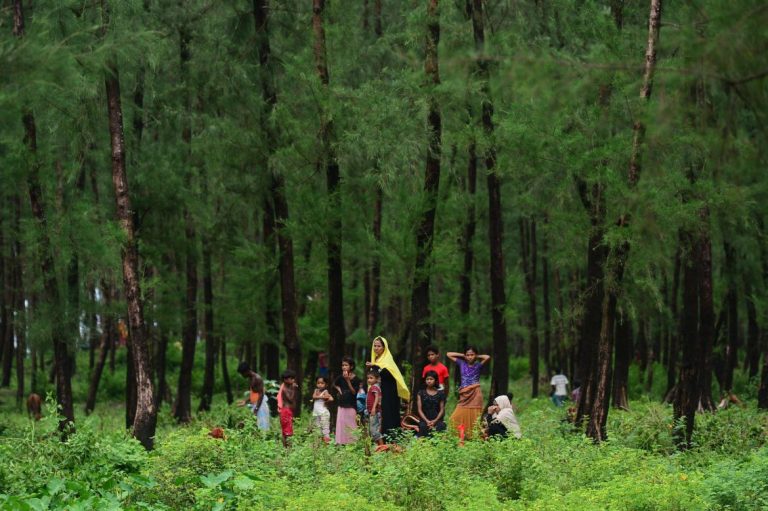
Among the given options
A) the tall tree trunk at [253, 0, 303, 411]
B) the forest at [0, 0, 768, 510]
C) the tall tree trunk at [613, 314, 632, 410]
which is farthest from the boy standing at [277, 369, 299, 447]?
the tall tree trunk at [613, 314, 632, 410]

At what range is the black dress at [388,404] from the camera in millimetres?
16125

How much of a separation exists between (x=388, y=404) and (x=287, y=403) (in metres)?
2.06

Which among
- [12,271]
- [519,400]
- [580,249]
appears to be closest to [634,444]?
[580,249]

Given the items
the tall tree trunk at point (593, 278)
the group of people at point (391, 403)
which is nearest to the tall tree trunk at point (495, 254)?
the tall tree trunk at point (593, 278)

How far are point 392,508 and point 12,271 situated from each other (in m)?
32.4

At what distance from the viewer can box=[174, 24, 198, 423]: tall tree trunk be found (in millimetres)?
27656

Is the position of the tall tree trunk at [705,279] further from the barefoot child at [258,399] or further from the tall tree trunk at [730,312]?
the barefoot child at [258,399]

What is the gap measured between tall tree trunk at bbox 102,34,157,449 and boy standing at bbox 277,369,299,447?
2883 mm

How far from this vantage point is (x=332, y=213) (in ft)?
73.5

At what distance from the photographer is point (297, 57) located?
22.3 meters

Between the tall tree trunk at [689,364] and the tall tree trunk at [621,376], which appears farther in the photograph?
the tall tree trunk at [621,376]

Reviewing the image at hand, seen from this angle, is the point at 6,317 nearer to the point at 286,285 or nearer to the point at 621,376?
the point at 286,285

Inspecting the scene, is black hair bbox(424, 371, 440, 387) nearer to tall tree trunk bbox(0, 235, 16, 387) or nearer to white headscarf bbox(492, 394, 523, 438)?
white headscarf bbox(492, 394, 523, 438)

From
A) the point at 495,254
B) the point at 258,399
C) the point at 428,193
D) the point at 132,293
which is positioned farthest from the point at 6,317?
the point at 258,399
